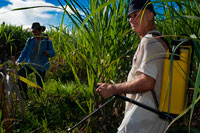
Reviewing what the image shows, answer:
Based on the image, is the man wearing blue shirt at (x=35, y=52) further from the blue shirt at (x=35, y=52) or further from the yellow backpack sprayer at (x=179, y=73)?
the yellow backpack sprayer at (x=179, y=73)

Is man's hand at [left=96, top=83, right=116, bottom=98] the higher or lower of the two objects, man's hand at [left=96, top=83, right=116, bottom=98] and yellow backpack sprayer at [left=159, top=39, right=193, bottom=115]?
the lower

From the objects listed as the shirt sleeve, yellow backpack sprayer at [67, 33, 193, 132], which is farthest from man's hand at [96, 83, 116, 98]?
yellow backpack sprayer at [67, 33, 193, 132]

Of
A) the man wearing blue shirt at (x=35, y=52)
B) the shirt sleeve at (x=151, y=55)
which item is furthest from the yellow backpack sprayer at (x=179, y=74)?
the man wearing blue shirt at (x=35, y=52)

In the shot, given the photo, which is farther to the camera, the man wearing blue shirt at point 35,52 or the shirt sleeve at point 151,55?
the man wearing blue shirt at point 35,52

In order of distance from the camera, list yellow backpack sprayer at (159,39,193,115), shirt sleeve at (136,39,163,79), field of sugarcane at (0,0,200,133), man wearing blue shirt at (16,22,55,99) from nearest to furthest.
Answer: yellow backpack sprayer at (159,39,193,115)
shirt sleeve at (136,39,163,79)
field of sugarcane at (0,0,200,133)
man wearing blue shirt at (16,22,55,99)

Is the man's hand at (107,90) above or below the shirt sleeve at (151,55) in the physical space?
below

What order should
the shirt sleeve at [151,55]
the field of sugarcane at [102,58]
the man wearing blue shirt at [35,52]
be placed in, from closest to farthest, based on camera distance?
the shirt sleeve at [151,55] < the field of sugarcane at [102,58] < the man wearing blue shirt at [35,52]

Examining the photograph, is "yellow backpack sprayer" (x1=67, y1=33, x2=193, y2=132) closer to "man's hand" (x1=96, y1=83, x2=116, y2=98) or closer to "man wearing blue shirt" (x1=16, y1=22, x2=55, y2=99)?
"man's hand" (x1=96, y1=83, x2=116, y2=98)

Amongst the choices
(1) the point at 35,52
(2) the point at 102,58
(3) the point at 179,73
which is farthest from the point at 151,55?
(1) the point at 35,52

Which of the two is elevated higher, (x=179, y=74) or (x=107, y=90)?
(x=179, y=74)

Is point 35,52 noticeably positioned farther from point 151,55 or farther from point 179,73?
point 179,73

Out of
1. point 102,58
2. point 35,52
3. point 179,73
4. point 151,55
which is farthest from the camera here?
point 35,52

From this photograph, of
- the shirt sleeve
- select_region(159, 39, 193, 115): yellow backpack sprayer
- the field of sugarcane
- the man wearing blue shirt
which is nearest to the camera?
select_region(159, 39, 193, 115): yellow backpack sprayer

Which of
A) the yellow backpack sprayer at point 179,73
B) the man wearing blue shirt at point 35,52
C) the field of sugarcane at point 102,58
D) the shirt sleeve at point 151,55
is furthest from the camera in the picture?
the man wearing blue shirt at point 35,52
